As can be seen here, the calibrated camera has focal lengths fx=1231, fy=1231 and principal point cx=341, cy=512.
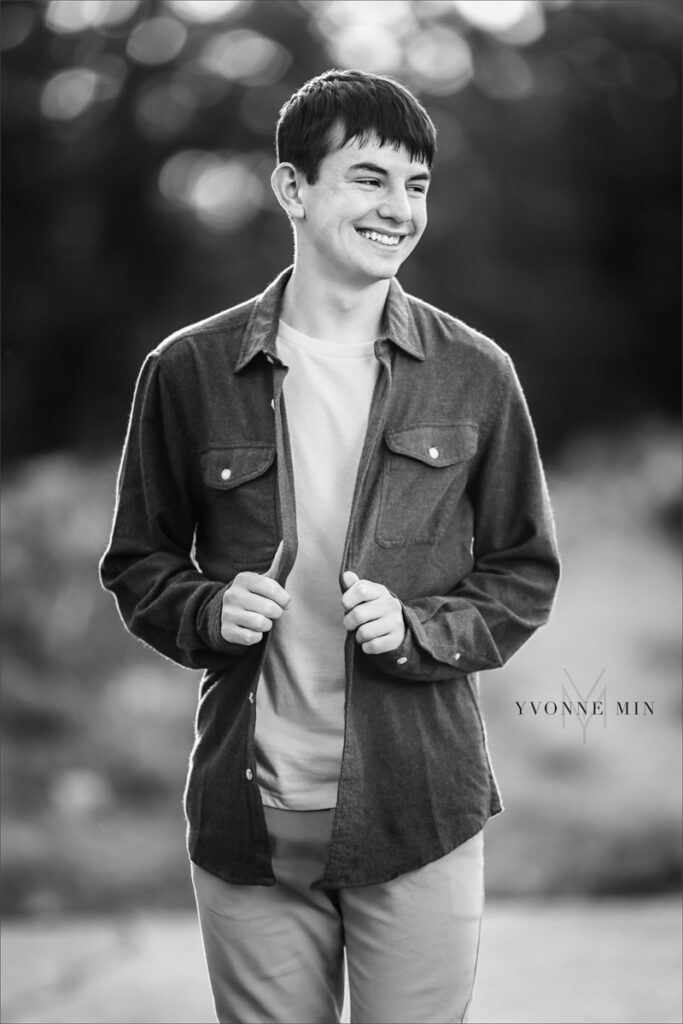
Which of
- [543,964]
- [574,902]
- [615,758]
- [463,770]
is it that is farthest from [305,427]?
[615,758]

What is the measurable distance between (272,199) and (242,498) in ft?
8.38

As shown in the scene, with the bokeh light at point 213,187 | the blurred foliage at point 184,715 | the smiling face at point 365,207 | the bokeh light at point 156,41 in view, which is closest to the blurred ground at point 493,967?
the blurred foliage at point 184,715

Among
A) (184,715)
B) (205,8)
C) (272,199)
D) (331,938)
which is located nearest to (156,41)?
(205,8)

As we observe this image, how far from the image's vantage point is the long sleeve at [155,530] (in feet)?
5.17

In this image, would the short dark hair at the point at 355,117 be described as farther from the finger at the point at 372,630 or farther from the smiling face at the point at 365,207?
the finger at the point at 372,630

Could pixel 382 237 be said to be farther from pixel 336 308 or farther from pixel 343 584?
pixel 343 584

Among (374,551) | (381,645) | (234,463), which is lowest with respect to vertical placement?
(381,645)

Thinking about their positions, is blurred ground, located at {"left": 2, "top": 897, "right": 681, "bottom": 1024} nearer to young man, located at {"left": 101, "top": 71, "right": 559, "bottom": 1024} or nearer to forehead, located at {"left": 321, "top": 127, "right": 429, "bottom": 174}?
young man, located at {"left": 101, "top": 71, "right": 559, "bottom": 1024}

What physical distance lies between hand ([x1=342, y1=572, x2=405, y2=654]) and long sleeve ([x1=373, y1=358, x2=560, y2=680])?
0.34 ft

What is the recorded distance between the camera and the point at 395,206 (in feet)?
4.95

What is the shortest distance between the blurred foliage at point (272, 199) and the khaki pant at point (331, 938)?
269cm

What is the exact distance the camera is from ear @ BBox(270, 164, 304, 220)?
157 cm

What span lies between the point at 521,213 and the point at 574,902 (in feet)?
7.15

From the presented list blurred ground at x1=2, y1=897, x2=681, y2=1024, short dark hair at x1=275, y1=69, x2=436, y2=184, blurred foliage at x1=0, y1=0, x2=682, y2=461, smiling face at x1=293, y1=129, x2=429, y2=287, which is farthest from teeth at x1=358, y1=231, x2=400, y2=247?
blurred foliage at x1=0, y1=0, x2=682, y2=461
